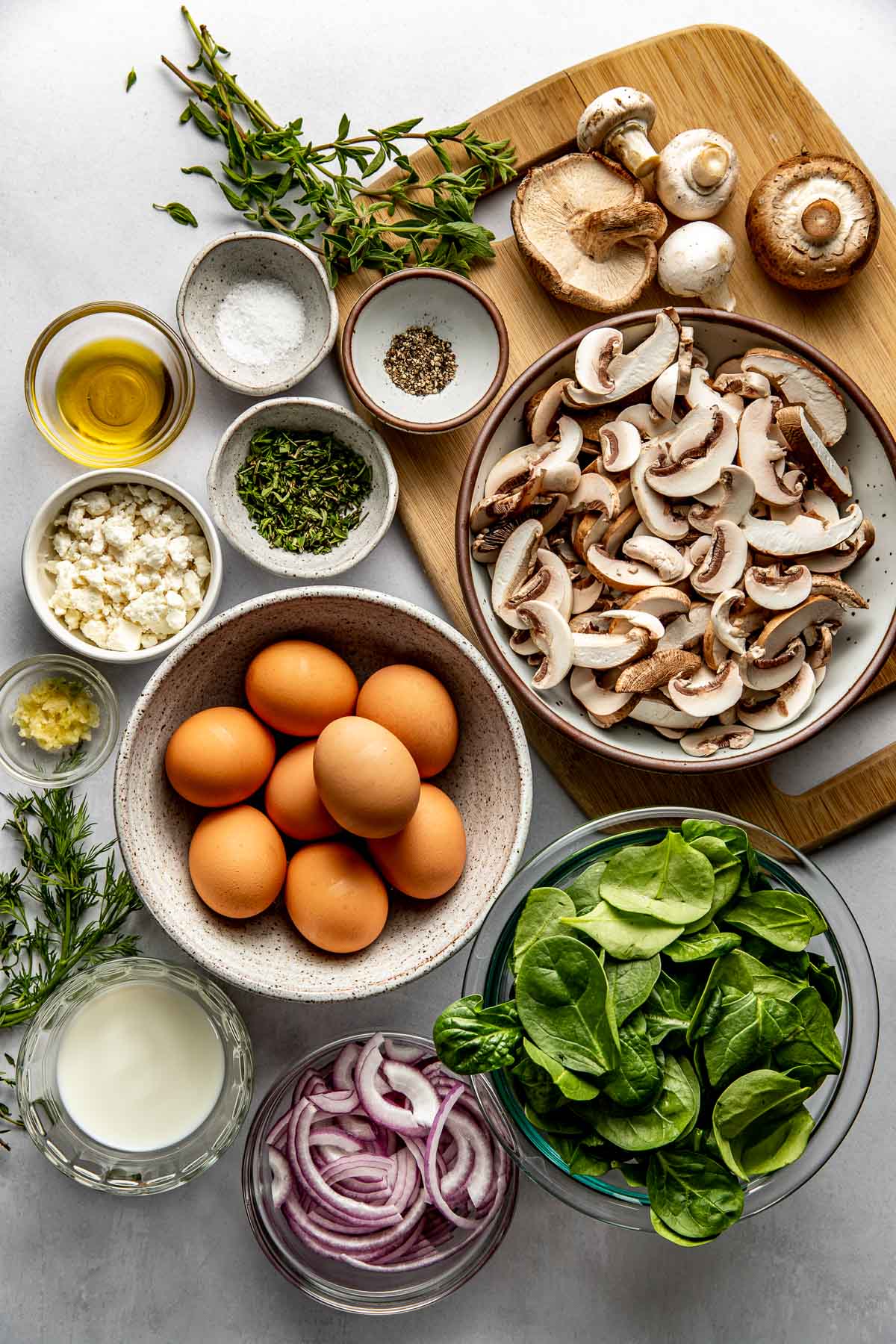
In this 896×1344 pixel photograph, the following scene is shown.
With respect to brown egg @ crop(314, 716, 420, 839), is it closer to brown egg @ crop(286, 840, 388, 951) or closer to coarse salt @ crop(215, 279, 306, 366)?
brown egg @ crop(286, 840, 388, 951)

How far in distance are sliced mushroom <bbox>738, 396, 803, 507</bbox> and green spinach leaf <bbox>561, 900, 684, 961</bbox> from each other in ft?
2.08

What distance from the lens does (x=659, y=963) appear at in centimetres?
114

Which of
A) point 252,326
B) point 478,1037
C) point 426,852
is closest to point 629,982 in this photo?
point 478,1037

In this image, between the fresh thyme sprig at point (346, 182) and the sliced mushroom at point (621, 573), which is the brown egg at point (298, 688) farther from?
the fresh thyme sprig at point (346, 182)

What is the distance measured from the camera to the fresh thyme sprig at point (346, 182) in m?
1.48

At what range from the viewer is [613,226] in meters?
1.46

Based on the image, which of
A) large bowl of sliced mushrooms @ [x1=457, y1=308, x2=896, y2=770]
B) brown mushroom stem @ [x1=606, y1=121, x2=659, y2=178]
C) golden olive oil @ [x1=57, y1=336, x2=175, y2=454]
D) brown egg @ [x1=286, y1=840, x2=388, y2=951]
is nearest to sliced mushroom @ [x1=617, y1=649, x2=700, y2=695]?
large bowl of sliced mushrooms @ [x1=457, y1=308, x2=896, y2=770]

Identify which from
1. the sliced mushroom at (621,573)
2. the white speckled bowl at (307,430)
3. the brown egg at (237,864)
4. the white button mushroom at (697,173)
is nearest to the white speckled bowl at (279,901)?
the brown egg at (237,864)

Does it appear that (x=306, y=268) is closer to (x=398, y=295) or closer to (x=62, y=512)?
(x=398, y=295)

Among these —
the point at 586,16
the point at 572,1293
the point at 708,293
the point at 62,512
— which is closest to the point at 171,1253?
the point at 572,1293

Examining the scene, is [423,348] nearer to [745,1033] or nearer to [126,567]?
[126,567]

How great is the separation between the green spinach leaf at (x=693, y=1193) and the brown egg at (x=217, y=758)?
669mm

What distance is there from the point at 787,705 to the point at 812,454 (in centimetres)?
35

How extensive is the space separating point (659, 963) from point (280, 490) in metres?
0.85
